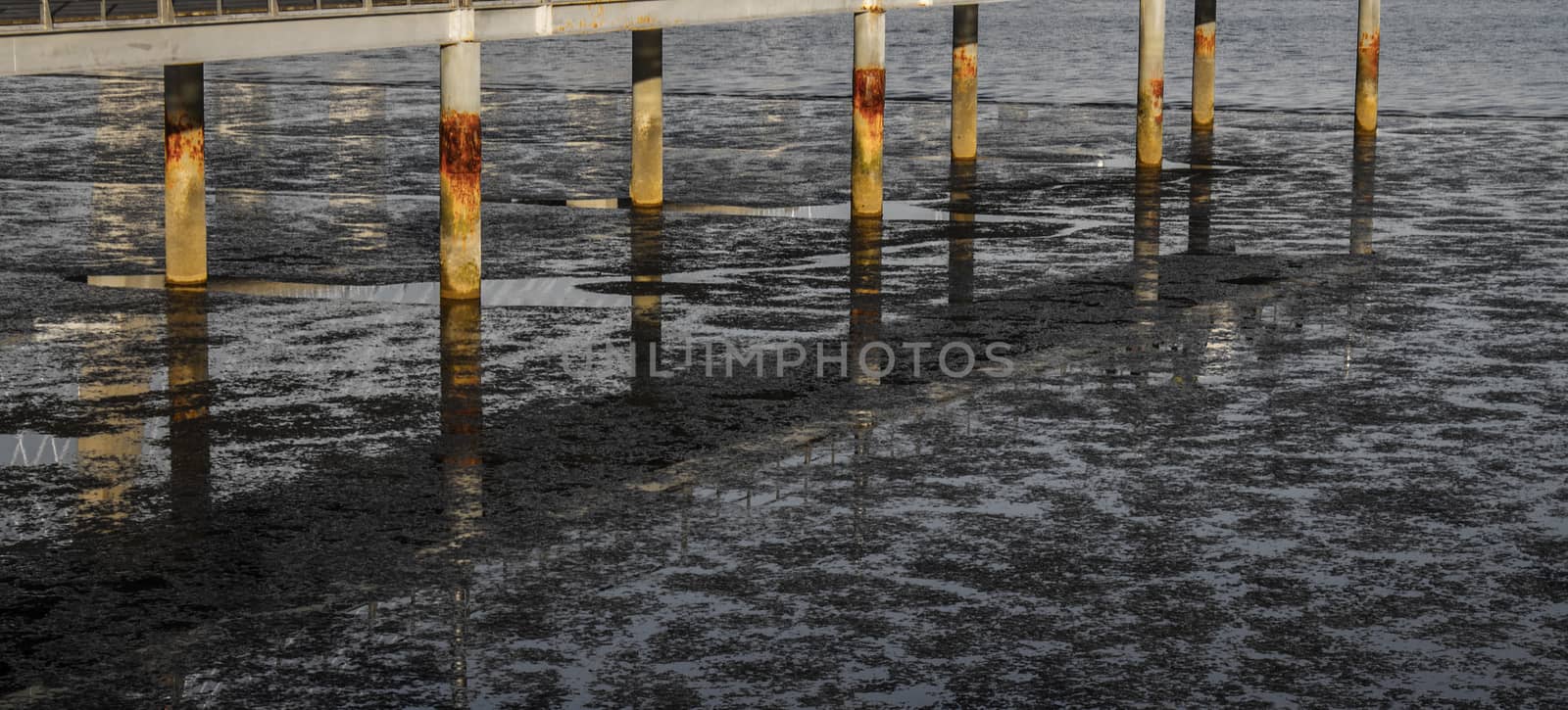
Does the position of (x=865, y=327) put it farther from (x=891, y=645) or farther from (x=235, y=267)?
(x=891, y=645)

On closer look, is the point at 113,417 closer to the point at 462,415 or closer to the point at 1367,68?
the point at 462,415

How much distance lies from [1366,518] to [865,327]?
7.31 meters

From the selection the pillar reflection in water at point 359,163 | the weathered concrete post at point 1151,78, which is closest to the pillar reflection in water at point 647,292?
the pillar reflection in water at point 359,163

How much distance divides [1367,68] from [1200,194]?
8.67 m

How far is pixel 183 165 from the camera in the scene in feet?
70.0

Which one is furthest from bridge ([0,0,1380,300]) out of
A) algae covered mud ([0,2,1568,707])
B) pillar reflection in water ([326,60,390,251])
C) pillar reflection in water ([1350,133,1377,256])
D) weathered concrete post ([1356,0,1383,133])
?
weathered concrete post ([1356,0,1383,133])

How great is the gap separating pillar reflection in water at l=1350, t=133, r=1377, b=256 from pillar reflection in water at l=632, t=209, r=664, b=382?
7894 mm

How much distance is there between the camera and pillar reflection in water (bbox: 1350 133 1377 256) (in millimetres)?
26688

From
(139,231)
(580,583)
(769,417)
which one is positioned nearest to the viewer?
(580,583)

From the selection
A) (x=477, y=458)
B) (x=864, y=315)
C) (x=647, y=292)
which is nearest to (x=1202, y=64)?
(x=647, y=292)

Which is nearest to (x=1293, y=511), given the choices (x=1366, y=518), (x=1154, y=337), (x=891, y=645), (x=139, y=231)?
(x=1366, y=518)

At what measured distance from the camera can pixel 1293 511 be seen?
14125 millimetres

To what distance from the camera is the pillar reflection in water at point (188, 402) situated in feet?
47.4

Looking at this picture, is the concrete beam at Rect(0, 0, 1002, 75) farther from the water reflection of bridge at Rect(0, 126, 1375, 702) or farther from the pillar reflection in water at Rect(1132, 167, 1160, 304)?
the pillar reflection in water at Rect(1132, 167, 1160, 304)
